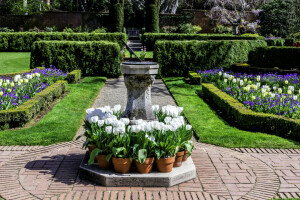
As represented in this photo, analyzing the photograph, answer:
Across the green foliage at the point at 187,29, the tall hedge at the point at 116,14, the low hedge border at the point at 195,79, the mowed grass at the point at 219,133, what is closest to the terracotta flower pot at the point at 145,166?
the mowed grass at the point at 219,133

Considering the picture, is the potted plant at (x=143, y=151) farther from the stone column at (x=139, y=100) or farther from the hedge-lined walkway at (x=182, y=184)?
the stone column at (x=139, y=100)

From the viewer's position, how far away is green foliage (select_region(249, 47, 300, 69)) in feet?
42.9

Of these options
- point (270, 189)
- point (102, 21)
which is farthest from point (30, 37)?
point (270, 189)

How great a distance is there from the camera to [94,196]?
159 inches

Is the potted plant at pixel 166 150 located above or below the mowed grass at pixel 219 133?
above

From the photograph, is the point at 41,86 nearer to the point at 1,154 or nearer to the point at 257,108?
the point at 1,154

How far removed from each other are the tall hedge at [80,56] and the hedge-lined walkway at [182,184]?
8226 millimetres

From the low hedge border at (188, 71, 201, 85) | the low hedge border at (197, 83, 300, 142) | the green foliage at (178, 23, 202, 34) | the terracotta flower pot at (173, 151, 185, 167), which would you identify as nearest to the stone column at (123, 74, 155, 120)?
the terracotta flower pot at (173, 151, 185, 167)

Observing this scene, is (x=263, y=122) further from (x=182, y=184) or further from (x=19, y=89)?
(x=19, y=89)

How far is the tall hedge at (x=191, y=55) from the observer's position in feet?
45.2

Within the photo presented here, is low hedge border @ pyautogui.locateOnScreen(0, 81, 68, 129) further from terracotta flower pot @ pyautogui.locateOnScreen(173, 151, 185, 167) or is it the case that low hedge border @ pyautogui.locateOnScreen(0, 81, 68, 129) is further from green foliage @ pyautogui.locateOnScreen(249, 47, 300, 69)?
green foliage @ pyautogui.locateOnScreen(249, 47, 300, 69)

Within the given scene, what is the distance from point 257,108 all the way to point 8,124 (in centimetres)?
550

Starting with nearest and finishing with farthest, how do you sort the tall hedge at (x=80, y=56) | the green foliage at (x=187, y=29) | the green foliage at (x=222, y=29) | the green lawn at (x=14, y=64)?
the tall hedge at (x=80, y=56), the green lawn at (x=14, y=64), the green foliage at (x=187, y=29), the green foliage at (x=222, y=29)

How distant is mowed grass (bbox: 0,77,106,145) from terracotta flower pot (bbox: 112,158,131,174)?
213cm
